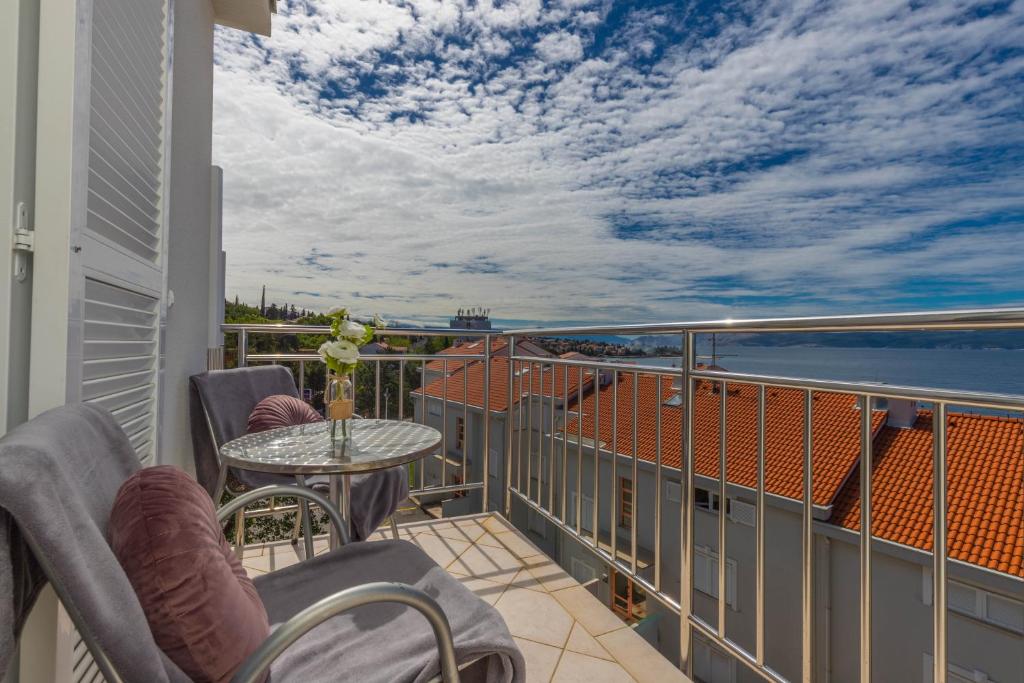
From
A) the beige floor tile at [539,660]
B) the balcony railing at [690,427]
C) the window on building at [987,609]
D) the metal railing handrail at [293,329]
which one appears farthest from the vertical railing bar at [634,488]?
→ the window on building at [987,609]

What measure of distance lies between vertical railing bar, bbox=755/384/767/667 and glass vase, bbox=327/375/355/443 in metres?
1.46

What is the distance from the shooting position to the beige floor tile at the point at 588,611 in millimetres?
2040

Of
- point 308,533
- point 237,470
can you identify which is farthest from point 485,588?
point 237,470

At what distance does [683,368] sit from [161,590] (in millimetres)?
1618

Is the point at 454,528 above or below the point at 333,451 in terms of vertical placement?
below

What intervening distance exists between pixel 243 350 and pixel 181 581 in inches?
110

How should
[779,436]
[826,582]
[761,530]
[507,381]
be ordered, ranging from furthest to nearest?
[826,582] < [779,436] < [507,381] < [761,530]

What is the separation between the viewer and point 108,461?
926 millimetres

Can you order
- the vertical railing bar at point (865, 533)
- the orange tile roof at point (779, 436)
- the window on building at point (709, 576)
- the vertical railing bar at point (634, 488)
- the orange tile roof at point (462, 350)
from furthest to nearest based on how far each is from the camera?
the window on building at point (709, 576) < the orange tile roof at point (462, 350) < the orange tile roof at point (779, 436) < the vertical railing bar at point (634, 488) < the vertical railing bar at point (865, 533)

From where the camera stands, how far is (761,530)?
4.91 feet

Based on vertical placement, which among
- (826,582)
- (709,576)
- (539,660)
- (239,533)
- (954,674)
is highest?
(239,533)

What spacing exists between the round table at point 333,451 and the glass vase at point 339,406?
0.03 m

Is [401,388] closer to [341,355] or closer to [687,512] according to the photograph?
[341,355]

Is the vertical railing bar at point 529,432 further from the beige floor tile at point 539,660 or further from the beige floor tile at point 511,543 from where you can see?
the beige floor tile at point 539,660
